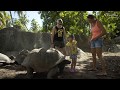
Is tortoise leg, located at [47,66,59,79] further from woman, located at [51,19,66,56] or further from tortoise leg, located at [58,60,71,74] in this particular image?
woman, located at [51,19,66,56]

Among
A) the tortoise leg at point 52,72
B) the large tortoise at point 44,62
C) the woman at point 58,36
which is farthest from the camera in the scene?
the woman at point 58,36

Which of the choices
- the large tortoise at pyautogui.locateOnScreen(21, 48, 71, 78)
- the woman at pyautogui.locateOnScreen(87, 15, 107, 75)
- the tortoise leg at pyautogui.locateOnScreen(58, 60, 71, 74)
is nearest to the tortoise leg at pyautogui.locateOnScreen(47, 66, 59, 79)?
the large tortoise at pyautogui.locateOnScreen(21, 48, 71, 78)

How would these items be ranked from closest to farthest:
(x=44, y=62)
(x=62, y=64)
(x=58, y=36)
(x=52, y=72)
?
(x=52, y=72) → (x=44, y=62) → (x=62, y=64) → (x=58, y=36)

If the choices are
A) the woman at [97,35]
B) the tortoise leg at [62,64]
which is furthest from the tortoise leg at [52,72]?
the woman at [97,35]

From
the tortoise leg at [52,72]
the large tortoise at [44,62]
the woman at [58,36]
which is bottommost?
the tortoise leg at [52,72]

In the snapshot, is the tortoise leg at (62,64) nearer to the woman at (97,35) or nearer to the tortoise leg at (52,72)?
the tortoise leg at (52,72)

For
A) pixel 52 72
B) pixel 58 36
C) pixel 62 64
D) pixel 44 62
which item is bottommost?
pixel 52 72

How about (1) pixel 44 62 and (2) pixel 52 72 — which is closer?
(2) pixel 52 72

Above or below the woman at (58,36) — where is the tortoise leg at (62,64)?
below

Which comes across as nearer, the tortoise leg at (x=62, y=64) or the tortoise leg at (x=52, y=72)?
the tortoise leg at (x=52, y=72)

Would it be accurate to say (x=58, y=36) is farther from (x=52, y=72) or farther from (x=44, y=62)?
(x=52, y=72)

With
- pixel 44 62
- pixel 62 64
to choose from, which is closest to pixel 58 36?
pixel 62 64
